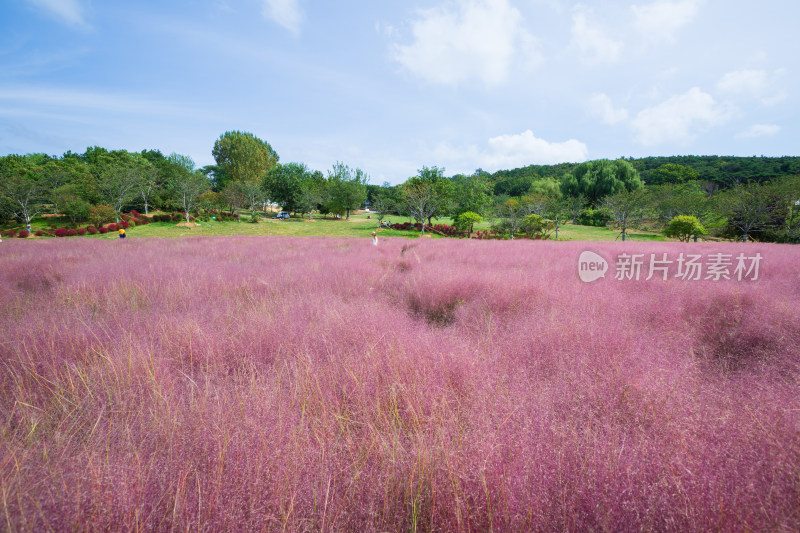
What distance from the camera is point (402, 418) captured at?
1.48 m

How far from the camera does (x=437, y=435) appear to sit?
1.27 m

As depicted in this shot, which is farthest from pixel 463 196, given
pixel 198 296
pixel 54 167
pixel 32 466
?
pixel 54 167

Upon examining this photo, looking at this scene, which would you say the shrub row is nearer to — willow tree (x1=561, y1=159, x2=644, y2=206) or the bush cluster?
the bush cluster

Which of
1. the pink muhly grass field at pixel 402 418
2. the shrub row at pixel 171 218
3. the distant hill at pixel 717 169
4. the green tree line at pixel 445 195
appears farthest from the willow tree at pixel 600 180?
the shrub row at pixel 171 218

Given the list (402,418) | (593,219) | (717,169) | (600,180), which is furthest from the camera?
(717,169)

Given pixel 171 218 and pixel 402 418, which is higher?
pixel 171 218

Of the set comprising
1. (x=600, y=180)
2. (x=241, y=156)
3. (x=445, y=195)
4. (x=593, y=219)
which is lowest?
(x=593, y=219)

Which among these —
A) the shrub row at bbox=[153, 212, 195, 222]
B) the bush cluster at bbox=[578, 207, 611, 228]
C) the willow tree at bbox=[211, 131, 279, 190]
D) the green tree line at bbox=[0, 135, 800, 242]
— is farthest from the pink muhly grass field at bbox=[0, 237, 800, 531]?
Answer: the willow tree at bbox=[211, 131, 279, 190]

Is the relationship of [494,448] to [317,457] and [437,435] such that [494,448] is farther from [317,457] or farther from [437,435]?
[317,457]

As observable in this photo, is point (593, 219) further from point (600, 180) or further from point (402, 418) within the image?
point (402, 418)

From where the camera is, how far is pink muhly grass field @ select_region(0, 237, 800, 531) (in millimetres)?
986

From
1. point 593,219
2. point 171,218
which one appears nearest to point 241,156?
point 171,218

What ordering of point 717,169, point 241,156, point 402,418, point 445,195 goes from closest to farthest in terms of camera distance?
point 402,418
point 445,195
point 241,156
point 717,169

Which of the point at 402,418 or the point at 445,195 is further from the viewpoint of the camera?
the point at 445,195
